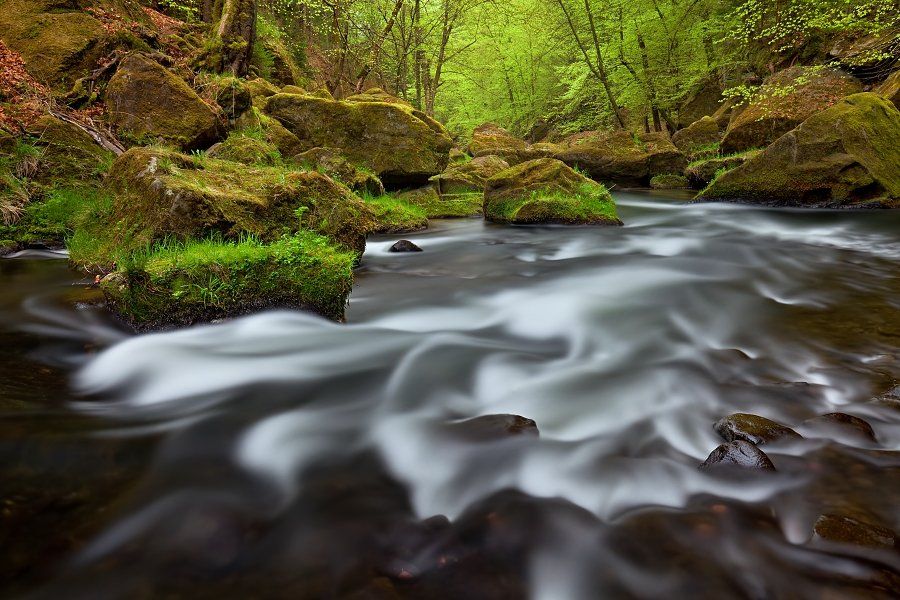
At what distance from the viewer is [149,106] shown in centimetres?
744

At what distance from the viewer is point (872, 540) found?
5.65 feet

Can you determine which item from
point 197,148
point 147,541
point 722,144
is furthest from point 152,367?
point 722,144

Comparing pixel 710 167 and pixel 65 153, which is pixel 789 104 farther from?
pixel 65 153

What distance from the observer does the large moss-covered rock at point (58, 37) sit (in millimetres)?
7926

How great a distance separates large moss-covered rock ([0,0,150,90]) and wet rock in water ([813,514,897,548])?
10491mm

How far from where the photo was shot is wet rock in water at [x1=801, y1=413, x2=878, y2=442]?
2363mm

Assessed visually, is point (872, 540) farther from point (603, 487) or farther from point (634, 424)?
point (634, 424)

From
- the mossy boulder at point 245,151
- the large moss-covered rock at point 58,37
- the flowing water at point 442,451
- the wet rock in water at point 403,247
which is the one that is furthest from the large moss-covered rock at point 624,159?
the large moss-covered rock at point 58,37

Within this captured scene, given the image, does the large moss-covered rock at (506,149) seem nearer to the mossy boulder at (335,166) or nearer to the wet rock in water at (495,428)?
the mossy boulder at (335,166)

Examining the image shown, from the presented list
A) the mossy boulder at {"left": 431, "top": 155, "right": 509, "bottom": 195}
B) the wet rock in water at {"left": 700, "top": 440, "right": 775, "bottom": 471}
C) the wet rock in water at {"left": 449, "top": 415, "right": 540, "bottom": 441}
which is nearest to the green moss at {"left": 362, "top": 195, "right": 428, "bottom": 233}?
the mossy boulder at {"left": 431, "top": 155, "right": 509, "bottom": 195}

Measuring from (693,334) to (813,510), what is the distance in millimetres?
2281

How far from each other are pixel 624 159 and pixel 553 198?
7532mm

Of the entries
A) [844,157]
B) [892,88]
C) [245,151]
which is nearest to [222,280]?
[245,151]

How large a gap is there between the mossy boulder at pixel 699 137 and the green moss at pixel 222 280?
15859mm
